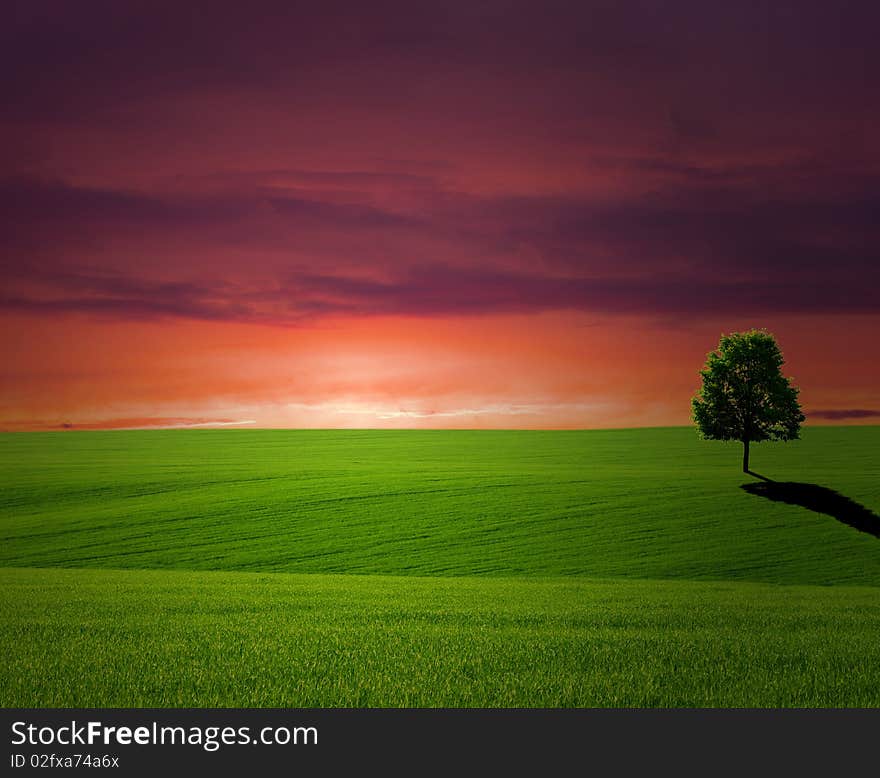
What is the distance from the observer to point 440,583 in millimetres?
25781

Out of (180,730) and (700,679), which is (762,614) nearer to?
(700,679)

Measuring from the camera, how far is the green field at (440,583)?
10.0 meters

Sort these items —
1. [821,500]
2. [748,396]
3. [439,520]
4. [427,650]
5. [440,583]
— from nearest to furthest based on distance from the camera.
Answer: [427,650]
[440,583]
[439,520]
[821,500]
[748,396]

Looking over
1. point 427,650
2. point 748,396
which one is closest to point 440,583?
point 427,650

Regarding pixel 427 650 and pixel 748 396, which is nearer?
pixel 427 650

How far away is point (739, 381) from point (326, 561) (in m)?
37.0

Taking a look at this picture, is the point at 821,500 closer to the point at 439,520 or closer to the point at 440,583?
the point at 439,520

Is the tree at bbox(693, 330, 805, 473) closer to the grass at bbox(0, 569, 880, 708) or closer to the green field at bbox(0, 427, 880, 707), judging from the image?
the green field at bbox(0, 427, 880, 707)

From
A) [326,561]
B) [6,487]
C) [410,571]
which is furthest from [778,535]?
[6,487]

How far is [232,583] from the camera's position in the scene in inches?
926

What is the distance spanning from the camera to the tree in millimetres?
56594

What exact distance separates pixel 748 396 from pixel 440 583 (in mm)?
39758

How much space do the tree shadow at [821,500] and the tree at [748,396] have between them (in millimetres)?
4537

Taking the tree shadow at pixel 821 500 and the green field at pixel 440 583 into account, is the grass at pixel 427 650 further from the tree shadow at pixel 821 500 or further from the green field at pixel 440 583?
the tree shadow at pixel 821 500
